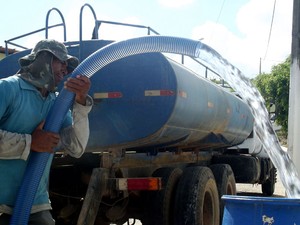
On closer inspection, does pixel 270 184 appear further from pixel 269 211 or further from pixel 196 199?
pixel 269 211

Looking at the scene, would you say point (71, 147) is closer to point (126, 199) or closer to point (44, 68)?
point (44, 68)

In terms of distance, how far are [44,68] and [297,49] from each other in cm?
212

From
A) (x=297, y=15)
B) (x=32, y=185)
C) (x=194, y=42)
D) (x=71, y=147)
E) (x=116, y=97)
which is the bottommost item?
(x=32, y=185)

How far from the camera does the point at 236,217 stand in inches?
110

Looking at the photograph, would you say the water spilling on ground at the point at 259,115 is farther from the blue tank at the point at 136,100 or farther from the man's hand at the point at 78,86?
the man's hand at the point at 78,86

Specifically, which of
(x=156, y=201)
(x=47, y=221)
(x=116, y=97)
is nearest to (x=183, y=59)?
(x=116, y=97)

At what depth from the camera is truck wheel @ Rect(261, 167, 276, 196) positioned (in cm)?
1155

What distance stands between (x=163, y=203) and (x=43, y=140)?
7.63 ft

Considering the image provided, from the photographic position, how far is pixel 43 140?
9.12 ft

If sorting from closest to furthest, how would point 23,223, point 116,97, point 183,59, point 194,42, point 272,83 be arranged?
point 23,223 → point 194,42 → point 116,97 → point 183,59 → point 272,83

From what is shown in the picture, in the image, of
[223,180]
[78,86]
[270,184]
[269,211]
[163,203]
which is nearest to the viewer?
[269,211]

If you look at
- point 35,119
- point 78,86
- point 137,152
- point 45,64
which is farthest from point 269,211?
point 137,152

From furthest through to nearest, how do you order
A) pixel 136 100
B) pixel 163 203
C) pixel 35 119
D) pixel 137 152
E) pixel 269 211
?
1. pixel 137 152
2. pixel 163 203
3. pixel 136 100
4. pixel 35 119
5. pixel 269 211

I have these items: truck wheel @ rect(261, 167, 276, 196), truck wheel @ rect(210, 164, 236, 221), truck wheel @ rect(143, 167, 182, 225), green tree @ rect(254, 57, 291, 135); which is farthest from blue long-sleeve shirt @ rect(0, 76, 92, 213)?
green tree @ rect(254, 57, 291, 135)
